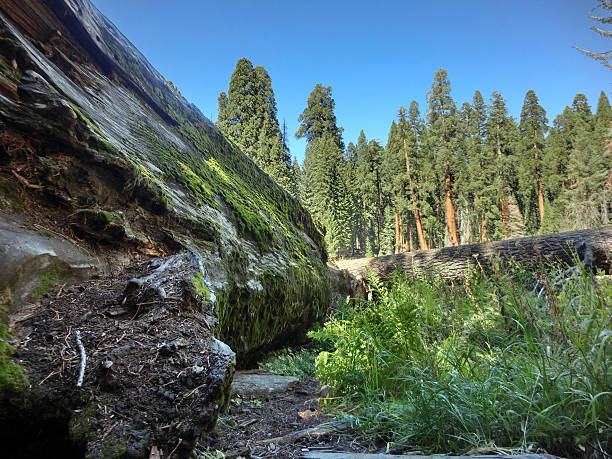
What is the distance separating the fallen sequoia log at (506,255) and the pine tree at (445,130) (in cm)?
1595

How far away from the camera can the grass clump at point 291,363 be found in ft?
13.2

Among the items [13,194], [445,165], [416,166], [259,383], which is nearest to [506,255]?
[259,383]

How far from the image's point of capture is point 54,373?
1.34 m

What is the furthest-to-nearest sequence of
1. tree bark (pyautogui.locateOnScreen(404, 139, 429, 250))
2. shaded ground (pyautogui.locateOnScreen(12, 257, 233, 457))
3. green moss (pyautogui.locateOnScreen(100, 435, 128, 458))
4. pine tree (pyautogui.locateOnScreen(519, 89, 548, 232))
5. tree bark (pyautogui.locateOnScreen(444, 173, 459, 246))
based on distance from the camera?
pine tree (pyautogui.locateOnScreen(519, 89, 548, 232)) → tree bark (pyautogui.locateOnScreen(404, 139, 429, 250)) → tree bark (pyautogui.locateOnScreen(444, 173, 459, 246)) → shaded ground (pyautogui.locateOnScreen(12, 257, 233, 457)) → green moss (pyautogui.locateOnScreen(100, 435, 128, 458))

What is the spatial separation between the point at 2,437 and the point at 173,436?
66 centimetres

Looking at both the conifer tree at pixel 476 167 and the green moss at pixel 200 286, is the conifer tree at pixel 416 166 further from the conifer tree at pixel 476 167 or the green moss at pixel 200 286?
the green moss at pixel 200 286

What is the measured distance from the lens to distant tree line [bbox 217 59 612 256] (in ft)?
83.6

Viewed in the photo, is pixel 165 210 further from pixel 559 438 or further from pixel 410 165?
pixel 410 165

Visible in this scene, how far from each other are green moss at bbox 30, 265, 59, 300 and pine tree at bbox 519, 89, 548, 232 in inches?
1778

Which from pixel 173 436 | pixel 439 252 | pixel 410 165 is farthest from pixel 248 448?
pixel 410 165

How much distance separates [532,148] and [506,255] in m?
40.7

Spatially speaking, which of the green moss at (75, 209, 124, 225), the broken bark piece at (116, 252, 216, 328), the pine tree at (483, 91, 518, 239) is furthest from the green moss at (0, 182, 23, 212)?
the pine tree at (483, 91, 518, 239)

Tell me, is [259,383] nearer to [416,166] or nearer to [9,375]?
[9,375]

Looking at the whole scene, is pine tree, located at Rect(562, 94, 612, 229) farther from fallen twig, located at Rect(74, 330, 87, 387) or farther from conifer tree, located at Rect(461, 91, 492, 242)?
fallen twig, located at Rect(74, 330, 87, 387)
